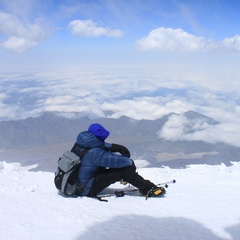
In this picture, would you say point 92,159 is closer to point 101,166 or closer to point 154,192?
point 101,166

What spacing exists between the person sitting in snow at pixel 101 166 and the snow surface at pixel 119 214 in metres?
0.27

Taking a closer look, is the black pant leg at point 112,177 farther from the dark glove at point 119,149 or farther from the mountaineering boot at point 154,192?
the dark glove at point 119,149

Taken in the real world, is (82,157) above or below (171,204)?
above

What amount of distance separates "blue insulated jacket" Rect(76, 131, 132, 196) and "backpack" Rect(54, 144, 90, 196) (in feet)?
0.34

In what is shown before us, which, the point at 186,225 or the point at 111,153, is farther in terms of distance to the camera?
the point at 111,153

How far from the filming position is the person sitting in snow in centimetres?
675

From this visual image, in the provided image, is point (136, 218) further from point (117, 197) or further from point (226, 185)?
point (226, 185)

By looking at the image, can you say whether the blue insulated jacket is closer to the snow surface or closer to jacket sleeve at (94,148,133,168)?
jacket sleeve at (94,148,133,168)

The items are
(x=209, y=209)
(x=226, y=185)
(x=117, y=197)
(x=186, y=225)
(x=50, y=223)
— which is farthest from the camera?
(x=226, y=185)

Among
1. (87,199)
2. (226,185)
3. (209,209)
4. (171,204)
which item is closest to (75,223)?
(87,199)

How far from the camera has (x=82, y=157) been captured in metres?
6.80

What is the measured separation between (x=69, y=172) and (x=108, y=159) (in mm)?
894

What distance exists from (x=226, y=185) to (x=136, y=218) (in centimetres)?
401

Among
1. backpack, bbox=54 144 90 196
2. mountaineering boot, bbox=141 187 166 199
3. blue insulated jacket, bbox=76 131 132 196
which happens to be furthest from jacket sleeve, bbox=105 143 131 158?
mountaineering boot, bbox=141 187 166 199
